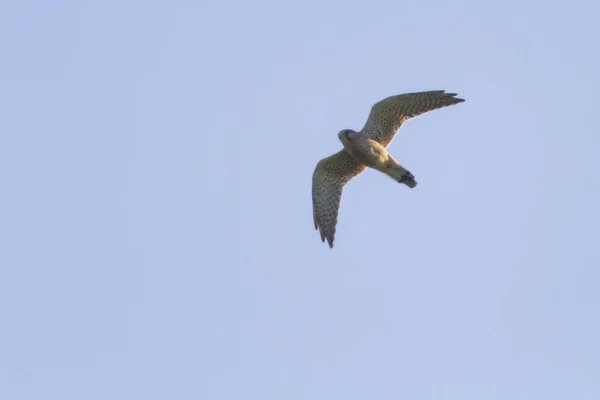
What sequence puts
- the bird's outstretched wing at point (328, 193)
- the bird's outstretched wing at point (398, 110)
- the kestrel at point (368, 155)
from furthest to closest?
1. the bird's outstretched wing at point (328, 193)
2. the bird's outstretched wing at point (398, 110)
3. the kestrel at point (368, 155)

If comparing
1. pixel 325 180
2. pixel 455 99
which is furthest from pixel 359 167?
pixel 455 99

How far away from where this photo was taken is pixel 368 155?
22641 mm

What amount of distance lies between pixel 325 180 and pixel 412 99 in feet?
8.09

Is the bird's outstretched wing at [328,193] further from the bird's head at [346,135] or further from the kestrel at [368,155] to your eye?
the bird's head at [346,135]

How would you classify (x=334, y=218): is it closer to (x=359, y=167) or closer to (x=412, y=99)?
(x=359, y=167)

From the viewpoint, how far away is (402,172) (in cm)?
2284

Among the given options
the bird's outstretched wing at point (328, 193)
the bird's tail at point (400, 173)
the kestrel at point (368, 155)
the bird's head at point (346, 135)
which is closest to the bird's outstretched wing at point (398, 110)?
the kestrel at point (368, 155)

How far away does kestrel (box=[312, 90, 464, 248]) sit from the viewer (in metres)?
22.8

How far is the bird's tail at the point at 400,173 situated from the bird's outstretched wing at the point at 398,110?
598mm

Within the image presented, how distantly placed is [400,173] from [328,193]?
1.80 meters

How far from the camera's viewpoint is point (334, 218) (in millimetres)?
23938

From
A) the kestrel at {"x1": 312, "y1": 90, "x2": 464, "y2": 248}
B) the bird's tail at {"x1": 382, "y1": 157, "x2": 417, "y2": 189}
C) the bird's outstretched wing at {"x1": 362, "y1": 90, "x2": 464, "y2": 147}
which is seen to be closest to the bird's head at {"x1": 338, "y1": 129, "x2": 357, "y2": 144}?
the kestrel at {"x1": 312, "y1": 90, "x2": 464, "y2": 248}

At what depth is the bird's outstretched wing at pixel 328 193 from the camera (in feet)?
78.0

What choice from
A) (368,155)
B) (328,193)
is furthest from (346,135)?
(328,193)
